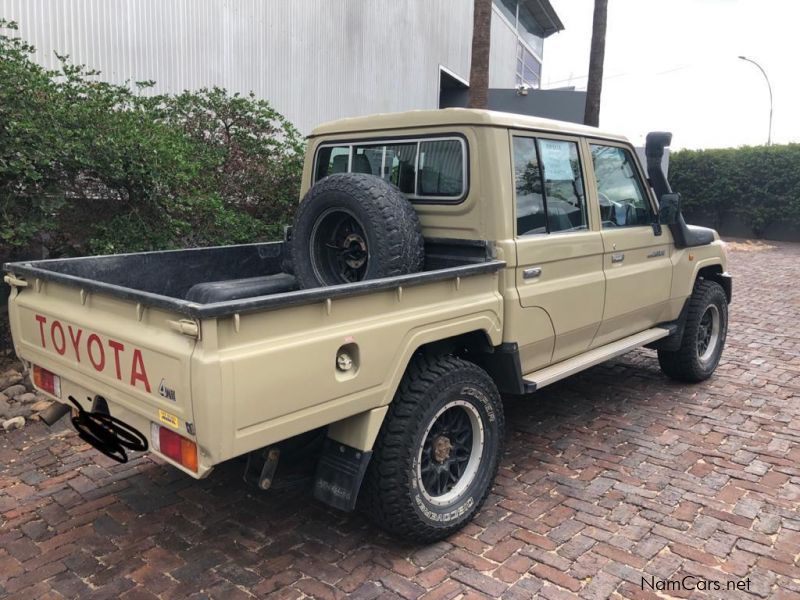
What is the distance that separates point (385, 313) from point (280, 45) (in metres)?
8.92

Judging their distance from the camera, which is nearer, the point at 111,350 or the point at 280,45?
the point at 111,350

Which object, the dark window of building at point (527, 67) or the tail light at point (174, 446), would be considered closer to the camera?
the tail light at point (174, 446)

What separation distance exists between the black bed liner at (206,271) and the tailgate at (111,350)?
0.21ft

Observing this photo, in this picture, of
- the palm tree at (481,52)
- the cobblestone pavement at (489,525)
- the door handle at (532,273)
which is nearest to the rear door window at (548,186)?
the door handle at (532,273)

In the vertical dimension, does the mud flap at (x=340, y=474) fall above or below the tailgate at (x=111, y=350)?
below

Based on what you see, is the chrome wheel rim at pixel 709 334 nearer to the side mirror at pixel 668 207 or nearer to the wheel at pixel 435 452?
the side mirror at pixel 668 207

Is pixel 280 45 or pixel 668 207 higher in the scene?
pixel 280 45

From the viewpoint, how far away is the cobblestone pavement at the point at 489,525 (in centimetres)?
291

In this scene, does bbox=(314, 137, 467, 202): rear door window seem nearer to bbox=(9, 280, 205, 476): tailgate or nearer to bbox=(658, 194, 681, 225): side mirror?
bbox=(9, 280, 205, 476): tailgate

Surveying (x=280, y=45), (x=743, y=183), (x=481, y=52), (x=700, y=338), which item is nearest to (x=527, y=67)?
(x=743, y=183)

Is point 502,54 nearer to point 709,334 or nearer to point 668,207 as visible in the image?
point 709,334

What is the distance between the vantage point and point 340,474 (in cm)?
286

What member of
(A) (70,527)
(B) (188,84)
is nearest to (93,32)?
(B) (188,84)

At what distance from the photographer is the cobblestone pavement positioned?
291cm
